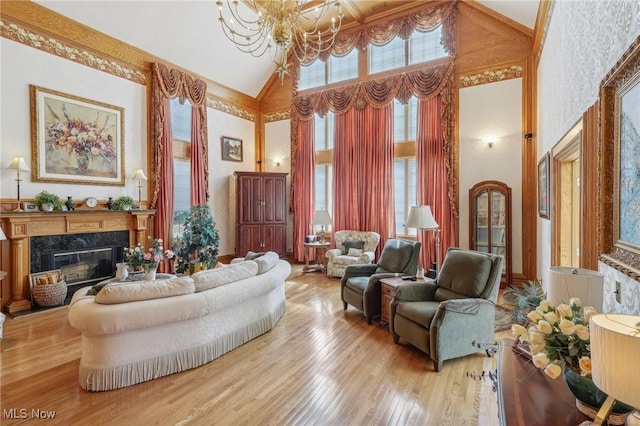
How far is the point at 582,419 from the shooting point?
3.72ft

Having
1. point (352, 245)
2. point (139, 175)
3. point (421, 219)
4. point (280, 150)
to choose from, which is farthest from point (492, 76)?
point (139, 175)

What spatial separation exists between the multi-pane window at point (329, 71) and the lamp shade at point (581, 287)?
6724mm

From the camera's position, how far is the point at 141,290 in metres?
2.75

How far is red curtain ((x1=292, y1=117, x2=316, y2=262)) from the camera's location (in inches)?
309

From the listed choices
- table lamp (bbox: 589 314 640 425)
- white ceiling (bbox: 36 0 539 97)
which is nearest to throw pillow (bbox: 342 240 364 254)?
white ceiling (bbox: 36 0 539 97)

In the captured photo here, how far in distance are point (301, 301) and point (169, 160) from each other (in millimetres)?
3939

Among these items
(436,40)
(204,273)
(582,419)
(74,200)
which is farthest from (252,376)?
(436,40)

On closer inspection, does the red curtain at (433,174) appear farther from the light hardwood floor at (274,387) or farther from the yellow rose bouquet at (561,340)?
the yellow rose bouquet at (561,340)

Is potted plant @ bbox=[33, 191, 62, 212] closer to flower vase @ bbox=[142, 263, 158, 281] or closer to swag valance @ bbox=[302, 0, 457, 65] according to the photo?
flower vase @ bbox=[142, 263, 158, 281]

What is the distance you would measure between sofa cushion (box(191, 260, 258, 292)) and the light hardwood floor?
724 millimetres

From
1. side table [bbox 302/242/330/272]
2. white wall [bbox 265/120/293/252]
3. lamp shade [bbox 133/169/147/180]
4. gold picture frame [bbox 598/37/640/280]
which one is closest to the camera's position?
gold picture frame [bbox 598/37/640/280]

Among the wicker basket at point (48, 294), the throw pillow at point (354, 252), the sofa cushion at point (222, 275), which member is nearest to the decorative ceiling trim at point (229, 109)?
the throw pillow at point (354, 252)

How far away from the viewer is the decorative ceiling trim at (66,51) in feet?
15.0

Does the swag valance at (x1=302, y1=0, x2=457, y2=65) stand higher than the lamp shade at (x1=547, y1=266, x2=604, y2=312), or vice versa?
the swag valance at (x1=302, y1=0, x2=457, y2=65)
